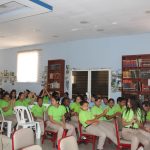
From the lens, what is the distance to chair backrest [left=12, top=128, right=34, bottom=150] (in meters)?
3.06

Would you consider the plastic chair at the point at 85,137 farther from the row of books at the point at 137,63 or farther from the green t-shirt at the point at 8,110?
the row of books at the point at 137,63

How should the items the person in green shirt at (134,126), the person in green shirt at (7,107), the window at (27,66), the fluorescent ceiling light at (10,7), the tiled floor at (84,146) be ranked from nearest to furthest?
the person in green shirt at (134,126)
the fluorescent ceiling light at (10,7)
the tiled floor at (84,146)
the person in green shirt at (7,107)
the window at (27,66)

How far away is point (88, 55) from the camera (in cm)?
892

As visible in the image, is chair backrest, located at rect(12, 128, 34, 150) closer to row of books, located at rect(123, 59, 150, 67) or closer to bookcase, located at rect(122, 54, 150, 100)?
bookcase, located at rect(122, 54, 150, 100)

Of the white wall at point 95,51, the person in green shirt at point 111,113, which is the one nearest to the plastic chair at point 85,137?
the person in green shirt at point 111,113

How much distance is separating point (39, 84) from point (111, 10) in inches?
214

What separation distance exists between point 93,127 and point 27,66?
6.30 m

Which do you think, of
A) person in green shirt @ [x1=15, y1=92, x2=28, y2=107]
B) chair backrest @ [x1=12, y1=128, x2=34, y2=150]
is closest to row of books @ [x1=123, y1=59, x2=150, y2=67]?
person in green shirt @ [x1=15, y1=92, x2=28, y2=107]

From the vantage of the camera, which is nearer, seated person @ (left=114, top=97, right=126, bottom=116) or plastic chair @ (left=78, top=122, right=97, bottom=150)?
plastic chair @ (left=78, top=122, right=97, bottom=150)

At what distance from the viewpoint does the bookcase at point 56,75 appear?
9.37 metres

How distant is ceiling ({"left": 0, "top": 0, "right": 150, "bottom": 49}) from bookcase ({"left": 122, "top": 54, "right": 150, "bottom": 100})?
0.82m

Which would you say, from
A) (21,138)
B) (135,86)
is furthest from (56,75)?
(21,138)

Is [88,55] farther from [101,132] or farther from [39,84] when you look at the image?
[101,132]

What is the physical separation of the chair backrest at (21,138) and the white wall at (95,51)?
5.27 meters
